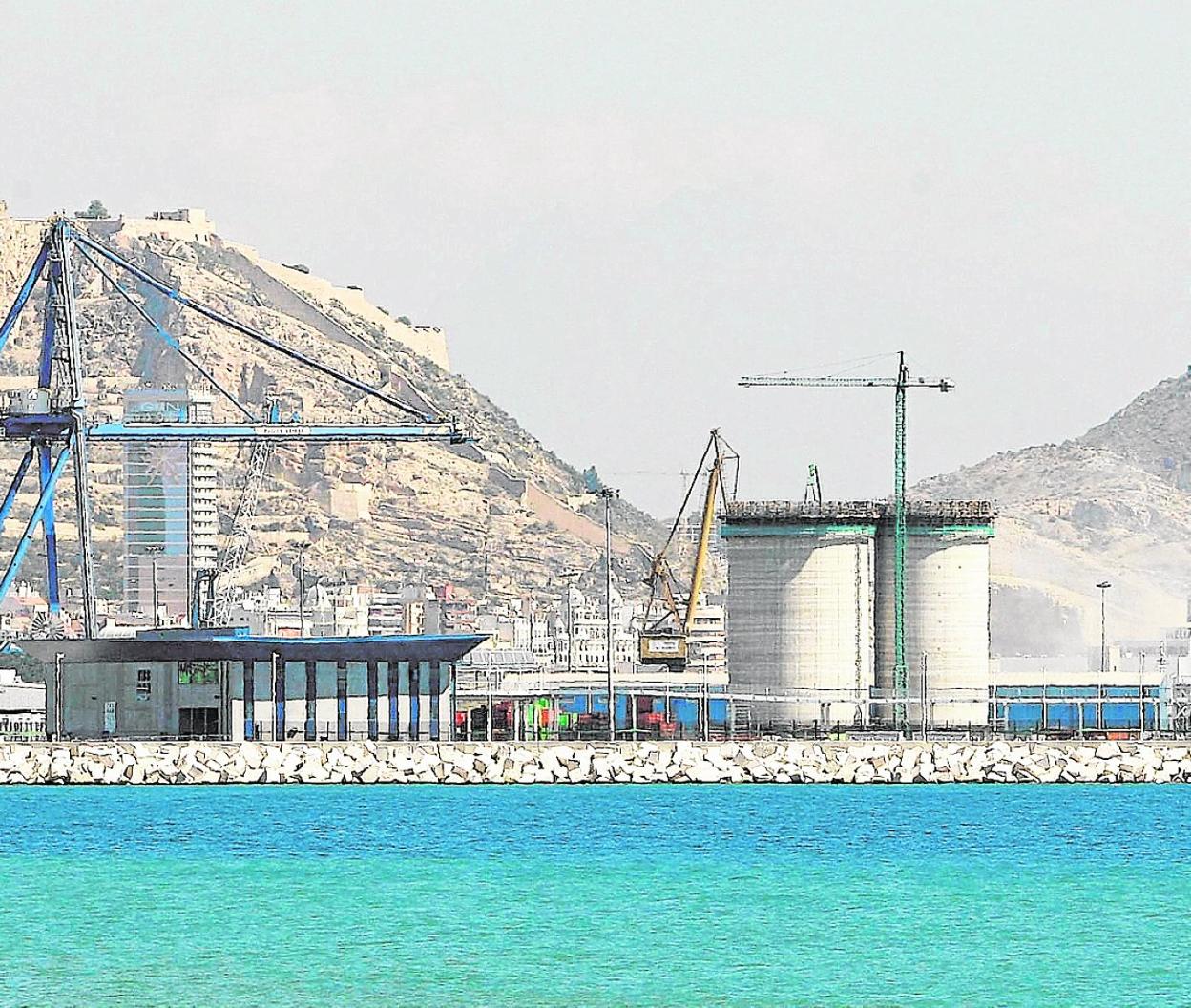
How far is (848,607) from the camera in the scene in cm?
9194

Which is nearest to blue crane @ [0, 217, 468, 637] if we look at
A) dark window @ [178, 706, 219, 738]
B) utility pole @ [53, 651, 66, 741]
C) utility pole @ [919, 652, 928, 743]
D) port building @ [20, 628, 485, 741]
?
utility pole @ [53, 651, 66, 741]

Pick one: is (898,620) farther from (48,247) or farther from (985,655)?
(48,247)

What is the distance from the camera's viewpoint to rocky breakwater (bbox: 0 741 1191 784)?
80625 millimetres

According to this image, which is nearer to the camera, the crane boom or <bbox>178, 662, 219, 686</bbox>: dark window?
<bbox>178, 662, 219, 686</bbox>: dark window

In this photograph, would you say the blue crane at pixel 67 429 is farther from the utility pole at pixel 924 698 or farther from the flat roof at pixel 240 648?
the utility pole at pixel 924 698

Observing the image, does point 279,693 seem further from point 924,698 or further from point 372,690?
point 924,698

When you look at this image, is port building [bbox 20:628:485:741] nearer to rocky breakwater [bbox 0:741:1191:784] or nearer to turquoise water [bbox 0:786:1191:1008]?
rocky breakwater [bbox 0:741:1191:784]

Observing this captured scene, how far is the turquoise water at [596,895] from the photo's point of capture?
45.5 metres

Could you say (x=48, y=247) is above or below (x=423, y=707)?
above

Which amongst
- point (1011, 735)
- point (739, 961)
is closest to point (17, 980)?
point (739, 961)

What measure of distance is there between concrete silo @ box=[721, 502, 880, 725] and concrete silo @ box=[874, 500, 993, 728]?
0.57m

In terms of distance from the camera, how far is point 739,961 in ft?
157

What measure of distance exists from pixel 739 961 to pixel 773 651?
44.4 metres

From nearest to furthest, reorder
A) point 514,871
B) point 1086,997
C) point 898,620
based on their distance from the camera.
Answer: point 1086,997 < point 514,871 < point 898,620
